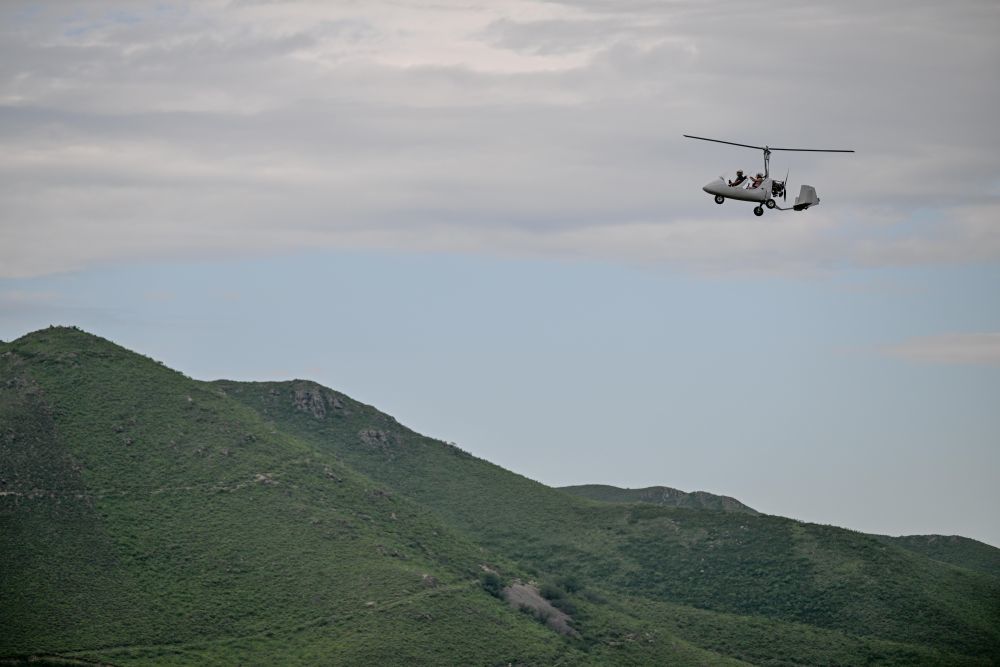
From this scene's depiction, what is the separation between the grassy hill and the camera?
14975 cm

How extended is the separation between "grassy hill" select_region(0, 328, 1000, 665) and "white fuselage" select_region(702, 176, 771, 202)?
63.5 metres

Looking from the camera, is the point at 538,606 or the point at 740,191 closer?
the point at 740,191

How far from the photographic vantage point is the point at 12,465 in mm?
171875

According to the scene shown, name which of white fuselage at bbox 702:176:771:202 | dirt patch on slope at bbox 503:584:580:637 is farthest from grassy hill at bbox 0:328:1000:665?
white fuselage at bbox 702:176:771:202

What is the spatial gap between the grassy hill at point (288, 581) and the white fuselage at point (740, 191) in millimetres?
63526

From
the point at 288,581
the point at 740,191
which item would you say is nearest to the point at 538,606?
the point at 288,581

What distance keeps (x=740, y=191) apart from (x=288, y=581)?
76738 millimetres

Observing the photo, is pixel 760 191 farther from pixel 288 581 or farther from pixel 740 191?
pixel 288 581

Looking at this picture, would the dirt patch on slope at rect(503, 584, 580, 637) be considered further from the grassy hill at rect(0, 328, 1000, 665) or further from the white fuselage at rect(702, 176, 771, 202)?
the white fuselage at rect(702, 176, 771, 202)

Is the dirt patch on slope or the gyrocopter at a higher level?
the gyrocopter

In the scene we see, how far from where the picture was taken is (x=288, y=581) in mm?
161125

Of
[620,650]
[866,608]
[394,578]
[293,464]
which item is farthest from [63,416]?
[866,608]

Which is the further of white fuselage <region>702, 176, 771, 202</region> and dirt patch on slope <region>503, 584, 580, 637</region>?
dirt patch on slope <region>503, 584, 580, 637</region>

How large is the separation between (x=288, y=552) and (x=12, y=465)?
35501 millimetres
